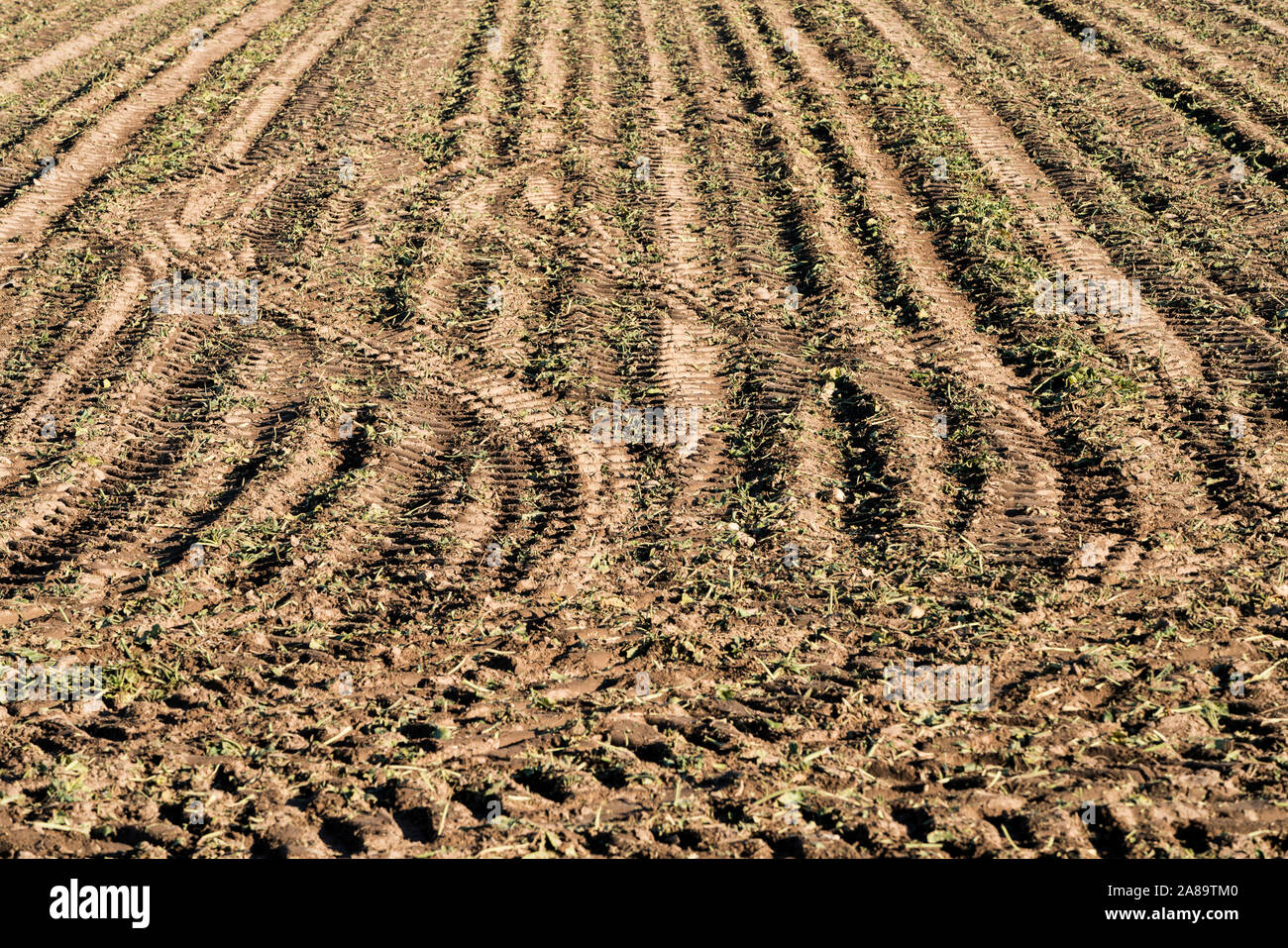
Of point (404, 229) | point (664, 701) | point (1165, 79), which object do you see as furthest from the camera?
point (1165, 79)

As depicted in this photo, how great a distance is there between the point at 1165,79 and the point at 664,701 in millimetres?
8893

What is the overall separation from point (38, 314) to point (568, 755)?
202 inches

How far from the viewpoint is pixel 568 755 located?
3.77 meters

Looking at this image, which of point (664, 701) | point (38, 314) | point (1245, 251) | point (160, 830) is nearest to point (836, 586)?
point (664, 701)

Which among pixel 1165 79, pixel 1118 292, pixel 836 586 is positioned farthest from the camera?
pixel 1165 79

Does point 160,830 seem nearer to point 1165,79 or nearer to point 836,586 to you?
point 836,586

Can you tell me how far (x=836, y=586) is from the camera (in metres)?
4.63

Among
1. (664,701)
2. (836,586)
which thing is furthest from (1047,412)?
(664,701)

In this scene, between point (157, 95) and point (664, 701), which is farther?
point (157, 95)

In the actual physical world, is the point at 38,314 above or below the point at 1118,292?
above
